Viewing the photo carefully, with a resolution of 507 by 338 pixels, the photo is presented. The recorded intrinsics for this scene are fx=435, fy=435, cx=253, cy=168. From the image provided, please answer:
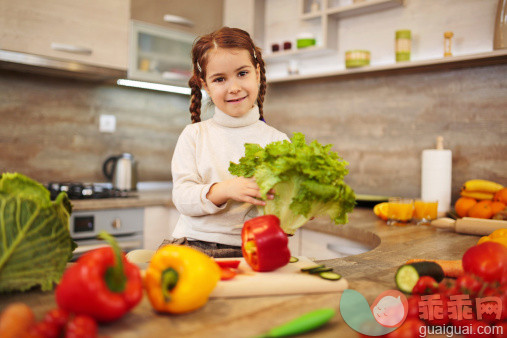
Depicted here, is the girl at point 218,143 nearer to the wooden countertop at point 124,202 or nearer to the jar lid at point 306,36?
the wooden countertop at point 124,202

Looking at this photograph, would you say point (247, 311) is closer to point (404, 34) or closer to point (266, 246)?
point (266, 246)

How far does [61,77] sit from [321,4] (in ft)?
5.79

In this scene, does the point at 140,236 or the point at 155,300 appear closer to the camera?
the point at 155,300

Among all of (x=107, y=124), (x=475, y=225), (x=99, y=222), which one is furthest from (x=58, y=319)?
(x=107, y=124)

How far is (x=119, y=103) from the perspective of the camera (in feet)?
10.4

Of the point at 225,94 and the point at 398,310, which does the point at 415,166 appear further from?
the point at 398,310

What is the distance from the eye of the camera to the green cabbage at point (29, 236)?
0.78 metres

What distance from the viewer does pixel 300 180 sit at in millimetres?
1033

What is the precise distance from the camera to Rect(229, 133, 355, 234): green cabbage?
1.00m

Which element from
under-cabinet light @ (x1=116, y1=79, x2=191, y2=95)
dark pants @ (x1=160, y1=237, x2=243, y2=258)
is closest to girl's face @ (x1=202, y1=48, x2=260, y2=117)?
dark pants @ (x1=160, y1=237, x2=243, y2=258)

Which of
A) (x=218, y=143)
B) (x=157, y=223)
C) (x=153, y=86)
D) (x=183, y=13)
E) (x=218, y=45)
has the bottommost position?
(x=157, y=223)

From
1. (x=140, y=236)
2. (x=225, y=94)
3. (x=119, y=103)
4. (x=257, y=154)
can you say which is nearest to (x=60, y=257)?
(x=257, y=154)

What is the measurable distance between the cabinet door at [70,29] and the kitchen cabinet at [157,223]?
91cm

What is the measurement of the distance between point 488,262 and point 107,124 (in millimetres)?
2760
